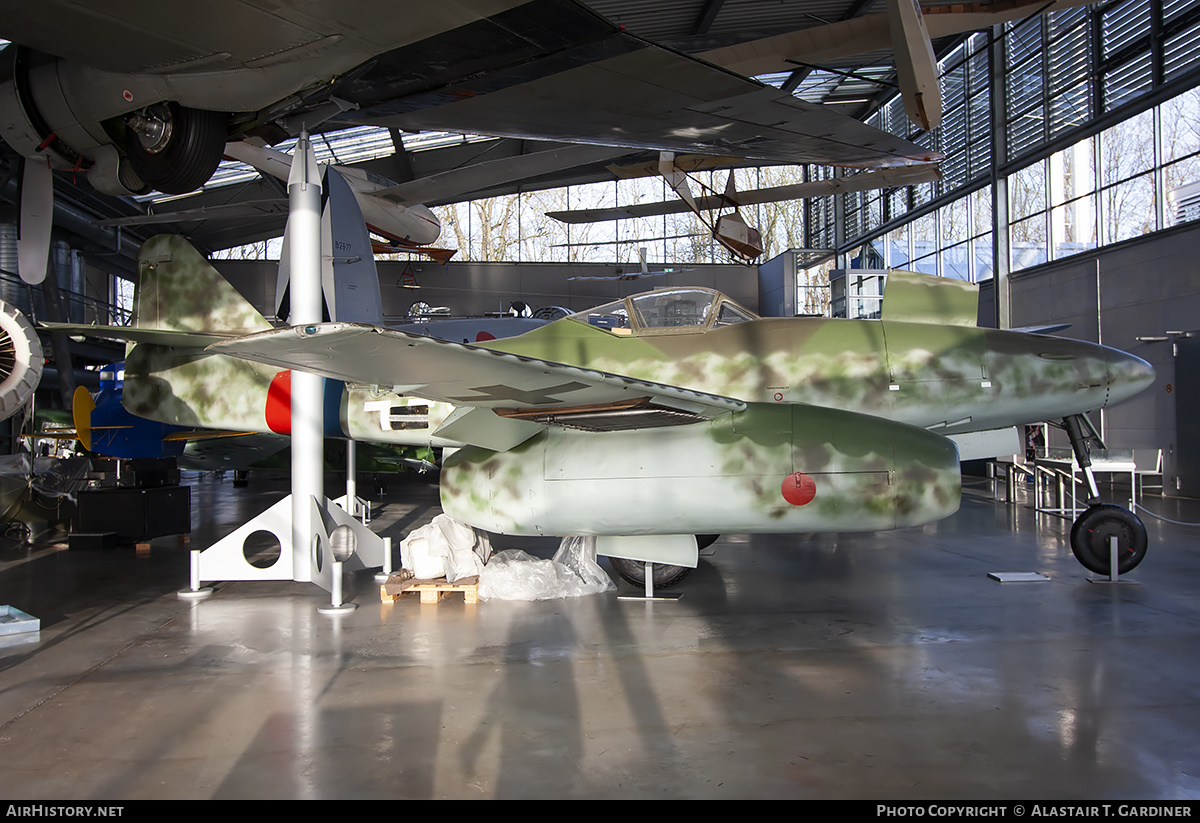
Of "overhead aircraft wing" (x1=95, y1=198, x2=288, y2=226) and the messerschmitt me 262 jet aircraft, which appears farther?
"overhead aircraft wing" (x1=95, y1=198, x2=288, y2=226)

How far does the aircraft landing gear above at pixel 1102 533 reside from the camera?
6660 millimetres

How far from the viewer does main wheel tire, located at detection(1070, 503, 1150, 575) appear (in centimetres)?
665

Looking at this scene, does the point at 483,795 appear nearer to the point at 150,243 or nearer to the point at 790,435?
the point at 790,435

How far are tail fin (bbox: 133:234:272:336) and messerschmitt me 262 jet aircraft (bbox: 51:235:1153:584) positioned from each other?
22mm

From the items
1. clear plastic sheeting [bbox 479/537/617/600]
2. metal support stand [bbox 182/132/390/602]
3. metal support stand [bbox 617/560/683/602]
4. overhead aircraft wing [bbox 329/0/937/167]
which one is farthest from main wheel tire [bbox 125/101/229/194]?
metal support stand [bbox 617/560/683/602]

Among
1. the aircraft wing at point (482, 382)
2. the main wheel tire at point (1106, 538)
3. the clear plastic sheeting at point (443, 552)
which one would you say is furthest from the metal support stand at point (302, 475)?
the main wheel tire at point (1106, 538)

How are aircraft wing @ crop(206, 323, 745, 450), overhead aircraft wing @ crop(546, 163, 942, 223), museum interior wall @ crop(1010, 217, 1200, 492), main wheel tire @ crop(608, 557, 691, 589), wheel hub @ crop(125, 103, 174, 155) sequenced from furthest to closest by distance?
overhead aircraft wing @ crop(546, 163, 942, 223) < museum interior wall @ crop(1010, 217, 1200, 492) < main wheel tire @ crop(608, 557, 691, 589) < wheel hub @ crop(125, 103, 174, 155) < aircraft wing @ crop(206, 323, 745, 450)

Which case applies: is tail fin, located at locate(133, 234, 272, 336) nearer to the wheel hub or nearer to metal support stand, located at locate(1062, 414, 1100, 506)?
the wheel hub

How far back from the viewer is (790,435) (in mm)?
5406

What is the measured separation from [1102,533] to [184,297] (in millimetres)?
9737

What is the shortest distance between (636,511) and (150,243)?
6691mm

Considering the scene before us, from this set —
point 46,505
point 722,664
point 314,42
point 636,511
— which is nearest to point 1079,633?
point 722,664

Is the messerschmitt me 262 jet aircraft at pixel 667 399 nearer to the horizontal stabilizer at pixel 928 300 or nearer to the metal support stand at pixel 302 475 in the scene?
the horizontal stabilizer at pixel 928 300

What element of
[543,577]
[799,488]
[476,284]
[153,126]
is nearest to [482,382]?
[799,488]
